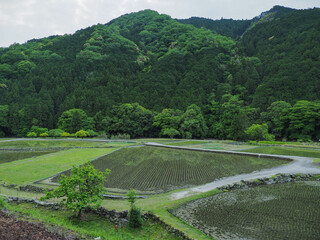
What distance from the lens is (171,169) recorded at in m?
23.4

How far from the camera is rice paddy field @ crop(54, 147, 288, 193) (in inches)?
727

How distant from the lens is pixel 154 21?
6772 inches

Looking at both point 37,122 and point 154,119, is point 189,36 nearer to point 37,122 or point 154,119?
point 154,119

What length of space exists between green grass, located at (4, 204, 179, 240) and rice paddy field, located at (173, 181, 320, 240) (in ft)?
5.86

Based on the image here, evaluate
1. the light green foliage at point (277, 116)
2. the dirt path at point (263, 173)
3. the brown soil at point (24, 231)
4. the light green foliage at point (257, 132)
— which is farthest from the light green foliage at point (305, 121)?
the brown soil at point (24, 231)

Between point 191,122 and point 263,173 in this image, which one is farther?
point 191,122

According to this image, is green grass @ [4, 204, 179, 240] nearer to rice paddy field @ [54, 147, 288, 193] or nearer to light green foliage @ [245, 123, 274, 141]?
rice paddy field @ [54, 147, 288, 193]

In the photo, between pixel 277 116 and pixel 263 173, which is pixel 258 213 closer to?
pixel 263 173

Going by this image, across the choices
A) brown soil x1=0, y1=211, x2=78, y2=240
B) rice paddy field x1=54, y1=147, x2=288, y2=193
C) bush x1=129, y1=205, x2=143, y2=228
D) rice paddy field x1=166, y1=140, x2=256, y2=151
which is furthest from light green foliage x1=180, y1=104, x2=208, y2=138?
brown soil x1=0, y1=211, x2=78, y2=240

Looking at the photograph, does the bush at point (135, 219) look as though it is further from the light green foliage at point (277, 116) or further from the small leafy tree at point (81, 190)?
the light green foliage at point (277, 116)

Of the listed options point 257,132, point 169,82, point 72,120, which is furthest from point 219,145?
point 169,82

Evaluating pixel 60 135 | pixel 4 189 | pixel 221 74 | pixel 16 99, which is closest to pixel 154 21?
pixel 221 74

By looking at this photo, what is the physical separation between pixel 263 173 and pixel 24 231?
19.8 metres

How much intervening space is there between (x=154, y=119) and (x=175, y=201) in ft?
180
